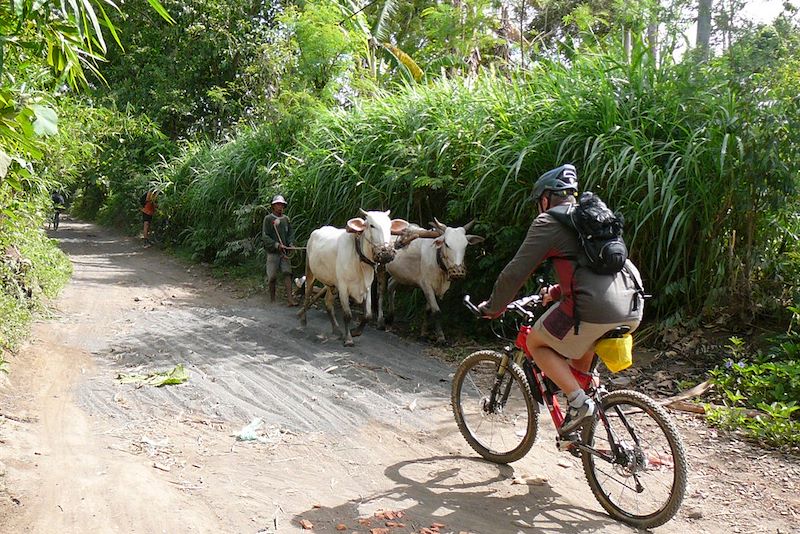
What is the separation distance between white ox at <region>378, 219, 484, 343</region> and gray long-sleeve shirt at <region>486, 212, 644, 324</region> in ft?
11.1

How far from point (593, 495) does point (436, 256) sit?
13.4ft

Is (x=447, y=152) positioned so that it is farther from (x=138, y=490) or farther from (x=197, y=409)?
(x=138, y=490)

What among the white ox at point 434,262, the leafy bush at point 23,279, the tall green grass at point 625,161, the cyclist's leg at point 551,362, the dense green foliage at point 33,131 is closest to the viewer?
the dense green foliage at point 33,131

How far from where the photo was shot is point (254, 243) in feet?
42.4

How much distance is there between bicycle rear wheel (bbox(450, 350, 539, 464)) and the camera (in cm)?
448

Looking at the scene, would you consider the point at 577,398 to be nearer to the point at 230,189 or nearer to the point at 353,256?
the point at 353,256

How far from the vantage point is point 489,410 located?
14.9 feet

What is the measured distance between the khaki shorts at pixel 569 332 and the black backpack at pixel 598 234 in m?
0.30

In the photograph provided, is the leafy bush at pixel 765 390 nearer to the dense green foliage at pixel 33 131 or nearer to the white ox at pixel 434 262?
the white ox at pixel 434 262

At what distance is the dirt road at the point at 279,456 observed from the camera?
372 cm

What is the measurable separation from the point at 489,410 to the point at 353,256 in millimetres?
3671

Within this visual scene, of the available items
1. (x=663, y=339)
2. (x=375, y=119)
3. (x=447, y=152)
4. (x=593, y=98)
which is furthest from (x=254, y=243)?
(x=663, y=339)

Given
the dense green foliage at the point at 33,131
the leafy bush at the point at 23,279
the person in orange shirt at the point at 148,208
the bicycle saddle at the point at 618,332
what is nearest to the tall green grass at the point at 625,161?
the bicycle saddle at the point at 618,332

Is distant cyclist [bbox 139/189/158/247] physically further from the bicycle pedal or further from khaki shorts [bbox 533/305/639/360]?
the bicycle pedal
